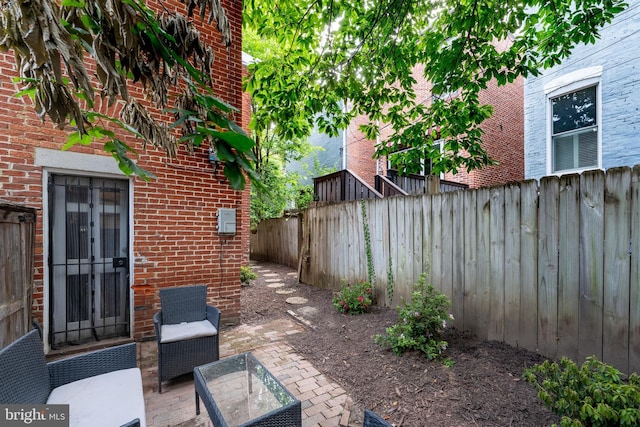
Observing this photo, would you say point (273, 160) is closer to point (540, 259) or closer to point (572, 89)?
point (572, 89)

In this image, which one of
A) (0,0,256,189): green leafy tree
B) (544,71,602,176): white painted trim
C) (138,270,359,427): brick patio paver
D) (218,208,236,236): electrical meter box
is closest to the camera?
(0,0,256,189): green leafy tree

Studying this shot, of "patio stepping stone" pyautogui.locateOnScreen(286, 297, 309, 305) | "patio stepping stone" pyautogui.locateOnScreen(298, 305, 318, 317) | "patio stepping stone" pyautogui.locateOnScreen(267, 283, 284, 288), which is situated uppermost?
"patio stepping stone" pyautogui.locateOnScreen(298, 305, 318, 317)

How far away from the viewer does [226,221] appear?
447cm

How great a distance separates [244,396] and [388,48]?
15.0ft

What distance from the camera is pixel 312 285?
6859mm

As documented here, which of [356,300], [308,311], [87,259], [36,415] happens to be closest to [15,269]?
[87,259]

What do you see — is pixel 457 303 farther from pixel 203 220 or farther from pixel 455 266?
pixel 203 220

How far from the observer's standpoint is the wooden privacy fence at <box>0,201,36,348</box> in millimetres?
2158

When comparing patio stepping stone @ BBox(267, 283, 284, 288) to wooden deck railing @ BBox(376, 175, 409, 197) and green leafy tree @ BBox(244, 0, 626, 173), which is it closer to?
wooden deck railing @ BBox(376, 175, 409, 197)

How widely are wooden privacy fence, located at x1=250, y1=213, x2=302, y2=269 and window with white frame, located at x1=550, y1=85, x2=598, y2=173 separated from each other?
6418 mm

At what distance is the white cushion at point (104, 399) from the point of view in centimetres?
169

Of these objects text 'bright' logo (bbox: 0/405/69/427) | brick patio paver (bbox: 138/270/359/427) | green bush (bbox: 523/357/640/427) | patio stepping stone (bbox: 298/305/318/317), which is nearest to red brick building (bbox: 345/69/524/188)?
patio stepping stone (bbox: 298/305/318/317)

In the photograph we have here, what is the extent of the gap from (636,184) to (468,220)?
146cm

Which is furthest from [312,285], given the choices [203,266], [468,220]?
[468,220]
